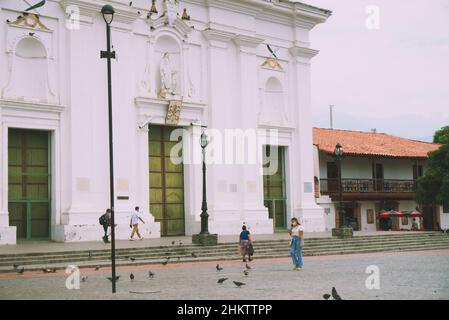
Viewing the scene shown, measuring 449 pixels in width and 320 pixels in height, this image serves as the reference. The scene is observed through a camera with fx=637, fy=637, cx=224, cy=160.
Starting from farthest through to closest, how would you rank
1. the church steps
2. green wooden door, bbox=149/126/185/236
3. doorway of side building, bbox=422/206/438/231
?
doorway of side building, bbox=422/206/438/231 → green wooden door, bbox=149/126/185/236 → the church steps

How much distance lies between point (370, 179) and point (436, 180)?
6522 millimetres

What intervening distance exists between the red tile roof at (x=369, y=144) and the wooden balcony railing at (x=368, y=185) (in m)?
1.84

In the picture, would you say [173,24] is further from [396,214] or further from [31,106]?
[396,214]

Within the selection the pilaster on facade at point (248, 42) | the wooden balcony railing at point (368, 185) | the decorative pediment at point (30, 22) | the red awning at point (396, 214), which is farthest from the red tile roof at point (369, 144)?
the decorative pediment at point (30, 22)

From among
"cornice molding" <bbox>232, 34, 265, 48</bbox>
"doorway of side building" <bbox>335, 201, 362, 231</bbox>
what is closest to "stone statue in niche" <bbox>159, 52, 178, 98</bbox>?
"cornice molding" <bbox>232, 34, 265, 48</bbox>

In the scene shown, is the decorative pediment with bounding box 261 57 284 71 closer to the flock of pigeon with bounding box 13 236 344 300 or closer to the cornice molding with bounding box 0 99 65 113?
the cornice molding with bounding box 0 99 65 113

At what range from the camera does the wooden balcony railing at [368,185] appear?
40469 millimetres

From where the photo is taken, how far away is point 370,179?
42.7 metres

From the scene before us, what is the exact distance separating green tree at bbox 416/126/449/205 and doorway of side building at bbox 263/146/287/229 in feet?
31.0

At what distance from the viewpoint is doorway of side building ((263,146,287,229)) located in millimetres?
31938

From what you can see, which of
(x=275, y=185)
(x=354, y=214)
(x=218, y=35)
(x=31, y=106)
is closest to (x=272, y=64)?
(x=218, y=35)
